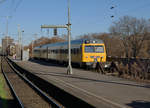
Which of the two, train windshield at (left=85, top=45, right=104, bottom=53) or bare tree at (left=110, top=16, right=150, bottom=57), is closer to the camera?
train windshield at (left=85, top=45, right=104, bottom=53)

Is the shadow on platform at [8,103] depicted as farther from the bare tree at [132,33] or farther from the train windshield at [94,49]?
the bare tree at [132,33]

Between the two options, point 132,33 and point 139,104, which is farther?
point 132,33

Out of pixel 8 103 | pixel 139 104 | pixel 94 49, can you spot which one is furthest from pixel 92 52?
pixel 139 104

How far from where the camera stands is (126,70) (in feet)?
61.3

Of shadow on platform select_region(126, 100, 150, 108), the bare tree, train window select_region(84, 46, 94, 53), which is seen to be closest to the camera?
shadow on platform select_region(126, 100, 150, 108)

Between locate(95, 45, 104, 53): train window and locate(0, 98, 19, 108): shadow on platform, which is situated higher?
locate(95, 45, 104, 53): train window

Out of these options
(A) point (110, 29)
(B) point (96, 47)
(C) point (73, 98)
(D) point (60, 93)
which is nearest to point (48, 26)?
(B) point (96, 47)

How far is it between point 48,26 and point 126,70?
23.2 feet

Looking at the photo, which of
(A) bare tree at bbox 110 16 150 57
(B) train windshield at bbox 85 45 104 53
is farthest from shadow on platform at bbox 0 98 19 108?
(A) bare tree at bbox 110 16 150 57

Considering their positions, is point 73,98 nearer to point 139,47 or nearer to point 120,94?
point 120,94

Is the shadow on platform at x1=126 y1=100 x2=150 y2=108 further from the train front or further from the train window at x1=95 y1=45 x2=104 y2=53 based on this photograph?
the train window at x1=95 y1=45 x2=104 y2=53

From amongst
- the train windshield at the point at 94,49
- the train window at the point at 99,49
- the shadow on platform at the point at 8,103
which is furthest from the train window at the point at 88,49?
the shadow on platform at the point at 8,103

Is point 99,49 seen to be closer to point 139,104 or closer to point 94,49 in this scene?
point 94,49

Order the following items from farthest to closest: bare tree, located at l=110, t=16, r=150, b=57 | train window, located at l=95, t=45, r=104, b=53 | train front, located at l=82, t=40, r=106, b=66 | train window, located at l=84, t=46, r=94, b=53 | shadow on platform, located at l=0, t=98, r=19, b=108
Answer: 1. bare tree, located at l=110, t=16, r=150, b=57
2. train window, located at l=95, t=45, r=104, b=53
3. train window, located at l=84, t=46, r=94, b=53
4. train front, located at l=82, t=40, r=106, b=66
5. shadow on platform, located at l=0, t=98, r=19, b=108
